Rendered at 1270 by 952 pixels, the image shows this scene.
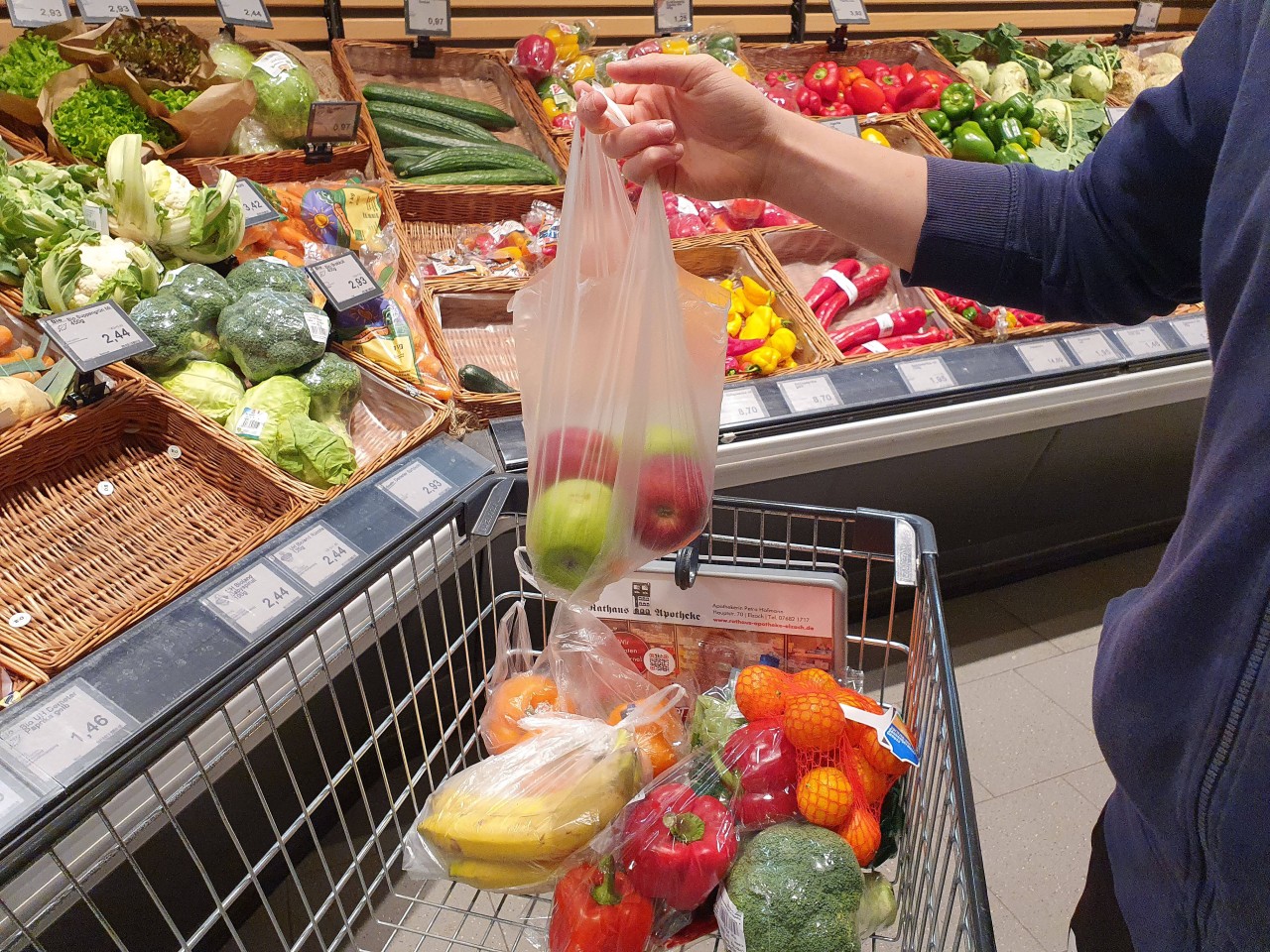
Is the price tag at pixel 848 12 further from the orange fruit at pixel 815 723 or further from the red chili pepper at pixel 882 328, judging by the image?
the orange fruit at pixel 815 723

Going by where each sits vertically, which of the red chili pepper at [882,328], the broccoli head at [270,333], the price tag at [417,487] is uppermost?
the broccoli head at [270,333]

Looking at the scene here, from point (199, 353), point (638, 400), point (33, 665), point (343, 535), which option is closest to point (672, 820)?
point (638, 400)

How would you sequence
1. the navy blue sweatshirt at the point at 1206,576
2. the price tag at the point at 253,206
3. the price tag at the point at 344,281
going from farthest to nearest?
the price tag at the point at 253,206, the price tag at the point at 344,281, the navy blue sweatshirt at the point at 1206,576

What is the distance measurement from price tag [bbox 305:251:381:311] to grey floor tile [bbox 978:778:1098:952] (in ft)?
5.83

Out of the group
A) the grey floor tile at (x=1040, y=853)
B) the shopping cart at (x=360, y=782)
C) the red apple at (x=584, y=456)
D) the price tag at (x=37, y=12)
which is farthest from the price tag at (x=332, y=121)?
the grey floor tile at (x=1040, y=853)

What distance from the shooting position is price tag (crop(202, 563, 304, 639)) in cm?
130

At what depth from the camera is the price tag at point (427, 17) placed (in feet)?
8.87

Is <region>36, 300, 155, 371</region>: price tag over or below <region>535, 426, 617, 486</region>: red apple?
below

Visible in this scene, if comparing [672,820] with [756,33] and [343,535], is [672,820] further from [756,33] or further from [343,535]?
[756,33]

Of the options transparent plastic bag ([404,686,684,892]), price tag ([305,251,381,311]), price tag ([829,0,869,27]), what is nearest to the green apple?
transparent plastic bag ([404,686,684,892])

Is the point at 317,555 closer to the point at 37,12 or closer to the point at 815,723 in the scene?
the point at 815,723

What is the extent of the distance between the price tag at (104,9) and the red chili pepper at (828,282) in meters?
1.81

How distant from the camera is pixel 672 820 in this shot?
104cm

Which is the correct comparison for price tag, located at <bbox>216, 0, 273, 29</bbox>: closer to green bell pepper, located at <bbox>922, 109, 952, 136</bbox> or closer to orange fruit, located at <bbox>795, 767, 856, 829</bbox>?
green bell pepper, located at <bbox>922, 109, 952, 136</bbox>
